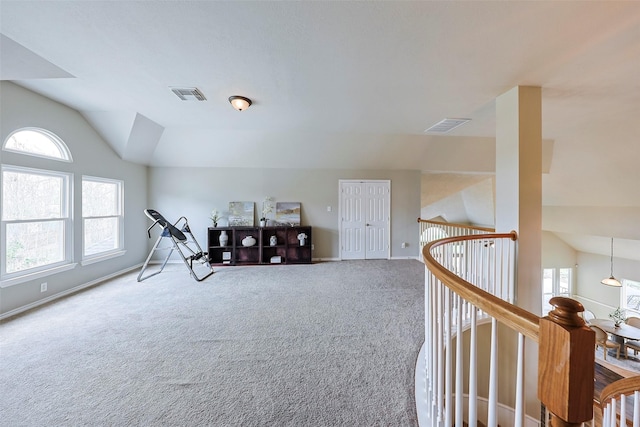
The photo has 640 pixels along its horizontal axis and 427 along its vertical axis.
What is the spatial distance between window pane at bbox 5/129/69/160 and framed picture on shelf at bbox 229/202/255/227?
2.79 meters

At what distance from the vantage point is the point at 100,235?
4.21 meters

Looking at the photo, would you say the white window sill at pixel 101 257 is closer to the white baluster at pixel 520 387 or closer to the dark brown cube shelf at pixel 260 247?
the dark brown cube shelf at pixel 260 247

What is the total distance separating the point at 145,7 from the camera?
163cm

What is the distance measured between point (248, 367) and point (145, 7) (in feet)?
9.16

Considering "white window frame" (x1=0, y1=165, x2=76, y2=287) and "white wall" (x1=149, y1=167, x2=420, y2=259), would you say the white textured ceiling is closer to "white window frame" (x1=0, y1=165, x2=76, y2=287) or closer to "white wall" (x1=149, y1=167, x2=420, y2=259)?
"white window frame" (x1=0, y1=165, x2=76, y2=287)

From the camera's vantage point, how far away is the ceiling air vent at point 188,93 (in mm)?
2799

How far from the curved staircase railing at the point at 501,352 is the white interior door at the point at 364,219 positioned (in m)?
2.98

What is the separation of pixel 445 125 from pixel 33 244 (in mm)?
6276

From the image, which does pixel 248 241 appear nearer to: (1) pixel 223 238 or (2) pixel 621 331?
(1) pixel 223 238

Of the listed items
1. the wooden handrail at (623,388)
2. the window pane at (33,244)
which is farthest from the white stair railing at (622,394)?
the window pane at (33,244)

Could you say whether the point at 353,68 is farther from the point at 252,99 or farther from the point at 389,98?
the point at 252,99

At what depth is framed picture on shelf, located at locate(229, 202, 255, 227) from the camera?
555 cm

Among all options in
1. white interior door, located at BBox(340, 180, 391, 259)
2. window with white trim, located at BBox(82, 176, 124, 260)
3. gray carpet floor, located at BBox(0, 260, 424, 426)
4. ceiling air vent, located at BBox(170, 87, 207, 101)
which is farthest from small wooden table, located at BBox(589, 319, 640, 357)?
window with white trim, located at BBox(82, 176, 124, 260)

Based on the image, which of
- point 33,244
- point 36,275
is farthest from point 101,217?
point 36,275
